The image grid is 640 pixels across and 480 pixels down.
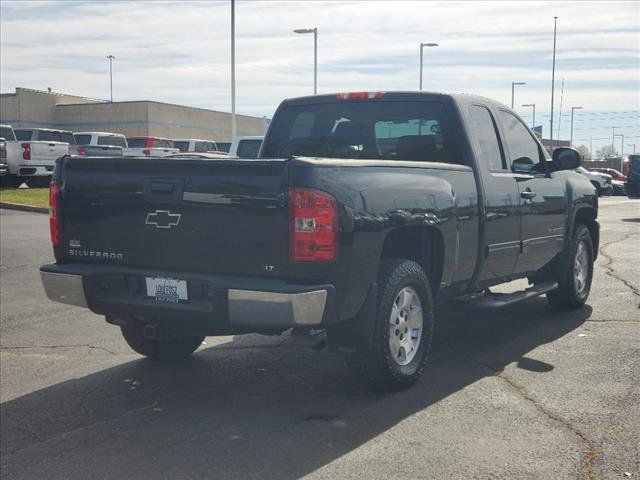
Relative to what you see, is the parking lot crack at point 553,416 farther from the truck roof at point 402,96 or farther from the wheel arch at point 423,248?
the truck roof at point 402,96

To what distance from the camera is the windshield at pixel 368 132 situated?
645 centimetres

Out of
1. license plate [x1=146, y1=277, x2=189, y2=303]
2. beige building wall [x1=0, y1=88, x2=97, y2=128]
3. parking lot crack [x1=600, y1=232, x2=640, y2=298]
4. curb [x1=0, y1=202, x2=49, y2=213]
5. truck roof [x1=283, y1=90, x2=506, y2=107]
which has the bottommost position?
curb [x1=0, y1=202, x2=49, y2=213]

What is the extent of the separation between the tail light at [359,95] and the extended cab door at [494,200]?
0.75m

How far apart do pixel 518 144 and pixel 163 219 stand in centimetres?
363

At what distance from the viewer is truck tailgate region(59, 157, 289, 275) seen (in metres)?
4.73

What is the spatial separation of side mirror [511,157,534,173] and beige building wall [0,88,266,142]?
55226 millimetres

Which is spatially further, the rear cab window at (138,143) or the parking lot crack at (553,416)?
the rear cab window at (138,143)

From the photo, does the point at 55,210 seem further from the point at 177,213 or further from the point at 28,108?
A: the point at 28,108

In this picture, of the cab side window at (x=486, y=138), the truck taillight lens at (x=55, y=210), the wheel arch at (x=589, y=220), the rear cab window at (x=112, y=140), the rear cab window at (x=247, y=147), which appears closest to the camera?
the truck taillight lens at (x=55, y=210)

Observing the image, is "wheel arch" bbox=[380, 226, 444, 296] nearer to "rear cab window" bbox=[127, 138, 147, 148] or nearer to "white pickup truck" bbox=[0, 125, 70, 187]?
"white pickup truck" bbox=[0, 125, 70, 187]

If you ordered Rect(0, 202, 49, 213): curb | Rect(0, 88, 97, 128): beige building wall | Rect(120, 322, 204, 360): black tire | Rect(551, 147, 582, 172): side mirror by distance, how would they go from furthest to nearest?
Rect(0, 88, 97, 128): beige building wall < Rect(0, 202, 49, 213): curb < Rect(551, 147, 582, 172): side mirror < Rect(120, 322, 204, 360): black tire

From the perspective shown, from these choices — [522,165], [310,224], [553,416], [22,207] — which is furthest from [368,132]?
[22,207]

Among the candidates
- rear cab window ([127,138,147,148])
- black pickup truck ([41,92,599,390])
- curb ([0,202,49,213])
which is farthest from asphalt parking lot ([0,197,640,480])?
rear cab window ([127,138,147,148])

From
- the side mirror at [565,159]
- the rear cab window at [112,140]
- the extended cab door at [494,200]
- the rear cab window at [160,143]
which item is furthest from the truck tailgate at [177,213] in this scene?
the rear cab window at [160,143]
